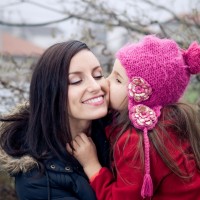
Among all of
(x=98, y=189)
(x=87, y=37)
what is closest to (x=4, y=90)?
(x=87, y=37)

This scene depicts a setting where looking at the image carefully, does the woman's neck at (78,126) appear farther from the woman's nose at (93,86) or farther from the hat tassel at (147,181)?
the hat tassel at (147,181)

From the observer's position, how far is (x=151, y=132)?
2393 millimetres

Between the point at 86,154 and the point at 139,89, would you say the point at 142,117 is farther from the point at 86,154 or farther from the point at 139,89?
the point at 86,154

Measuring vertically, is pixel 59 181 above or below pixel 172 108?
below

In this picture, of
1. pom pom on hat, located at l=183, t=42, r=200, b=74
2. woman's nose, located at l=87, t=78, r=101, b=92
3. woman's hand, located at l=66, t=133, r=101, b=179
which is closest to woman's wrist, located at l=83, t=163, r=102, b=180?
woman's hand, located at l=66, t=133, r=101, b=179

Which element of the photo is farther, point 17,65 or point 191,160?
point 17,65

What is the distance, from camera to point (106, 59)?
490 cm

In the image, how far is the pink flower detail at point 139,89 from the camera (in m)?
2.42

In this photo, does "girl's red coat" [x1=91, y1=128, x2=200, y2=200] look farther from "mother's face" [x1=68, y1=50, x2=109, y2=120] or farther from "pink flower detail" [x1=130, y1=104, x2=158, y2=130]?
"mother's face" [x1=68, y1=50, x2=109, y2=120]

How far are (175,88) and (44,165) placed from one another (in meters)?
0.84

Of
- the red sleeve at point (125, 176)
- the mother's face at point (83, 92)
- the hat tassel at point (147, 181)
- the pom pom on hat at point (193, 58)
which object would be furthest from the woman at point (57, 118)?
the pom pom on hat at point (193, 58)

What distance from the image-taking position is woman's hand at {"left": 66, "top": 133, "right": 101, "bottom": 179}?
2518 millimetres

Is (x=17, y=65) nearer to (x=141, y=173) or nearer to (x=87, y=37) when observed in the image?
(x=87, y=37)

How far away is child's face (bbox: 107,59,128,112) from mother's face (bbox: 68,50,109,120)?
A: 75mm
